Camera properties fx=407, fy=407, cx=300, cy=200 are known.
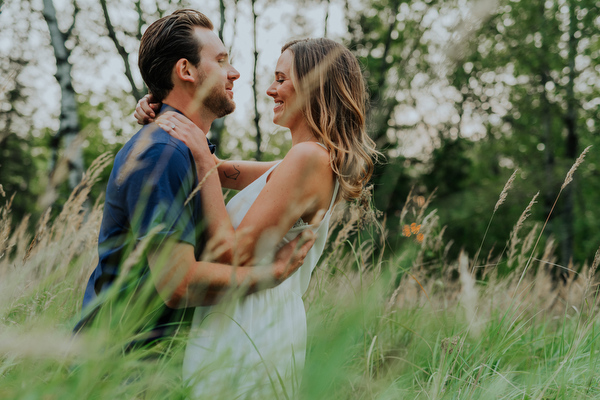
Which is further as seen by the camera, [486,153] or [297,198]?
[486,153]

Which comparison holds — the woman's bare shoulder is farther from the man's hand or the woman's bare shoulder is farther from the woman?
the man's hand

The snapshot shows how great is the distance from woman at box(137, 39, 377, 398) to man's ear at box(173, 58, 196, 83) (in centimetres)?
25


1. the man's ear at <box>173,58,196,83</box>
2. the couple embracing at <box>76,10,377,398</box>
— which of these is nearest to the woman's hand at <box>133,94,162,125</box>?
the couple embracing at <box>76,10,377,398</box>

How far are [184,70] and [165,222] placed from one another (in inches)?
35.8

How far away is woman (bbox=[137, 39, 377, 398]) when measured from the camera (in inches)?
59.4

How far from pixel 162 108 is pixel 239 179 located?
66 cm

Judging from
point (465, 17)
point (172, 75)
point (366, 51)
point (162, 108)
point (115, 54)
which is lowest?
point (162, 108)

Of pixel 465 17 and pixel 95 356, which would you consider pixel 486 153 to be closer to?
pixel 465 17

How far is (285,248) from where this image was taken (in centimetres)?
170

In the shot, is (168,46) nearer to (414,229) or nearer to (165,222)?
(165,222)

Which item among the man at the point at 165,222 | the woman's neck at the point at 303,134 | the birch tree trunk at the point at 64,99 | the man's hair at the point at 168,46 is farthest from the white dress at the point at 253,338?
the birch tree trunk at the point at 64,99

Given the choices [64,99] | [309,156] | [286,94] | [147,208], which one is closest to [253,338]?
[147,208]

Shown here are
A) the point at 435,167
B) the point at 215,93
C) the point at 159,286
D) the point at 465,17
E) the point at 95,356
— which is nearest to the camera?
the point at 95,356

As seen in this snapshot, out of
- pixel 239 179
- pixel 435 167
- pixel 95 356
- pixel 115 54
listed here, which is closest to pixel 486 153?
pixel 435 167
